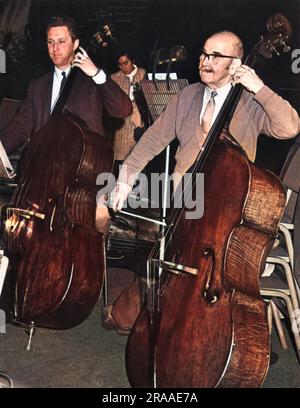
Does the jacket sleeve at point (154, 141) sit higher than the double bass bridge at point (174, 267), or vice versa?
the jacket sleeve at point (154, 141)

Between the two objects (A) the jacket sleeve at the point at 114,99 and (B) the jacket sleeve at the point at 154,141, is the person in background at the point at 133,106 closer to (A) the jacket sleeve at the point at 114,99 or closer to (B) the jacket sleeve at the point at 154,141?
(A) the jacket sleeve at the point at 114,99

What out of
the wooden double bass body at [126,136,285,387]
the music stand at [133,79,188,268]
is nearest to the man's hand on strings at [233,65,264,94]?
the wooden double bass body at [126,136,285,387]

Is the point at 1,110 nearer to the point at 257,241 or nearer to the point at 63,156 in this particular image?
the point at 63,156

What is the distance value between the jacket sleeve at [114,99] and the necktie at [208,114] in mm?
597

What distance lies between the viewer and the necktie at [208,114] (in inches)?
104

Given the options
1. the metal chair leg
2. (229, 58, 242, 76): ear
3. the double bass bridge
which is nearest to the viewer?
the double bass bridge

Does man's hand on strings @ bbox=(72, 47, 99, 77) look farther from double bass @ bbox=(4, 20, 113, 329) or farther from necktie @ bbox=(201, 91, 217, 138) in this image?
necktie @ bbox=(201, 91, 217, 138)

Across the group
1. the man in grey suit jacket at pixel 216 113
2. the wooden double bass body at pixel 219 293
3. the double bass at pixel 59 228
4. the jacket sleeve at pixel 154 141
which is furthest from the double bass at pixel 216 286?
the double bass at pixel 59 228

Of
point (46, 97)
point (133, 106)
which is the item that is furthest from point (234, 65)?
point (133, 106)

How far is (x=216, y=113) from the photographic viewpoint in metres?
2.65

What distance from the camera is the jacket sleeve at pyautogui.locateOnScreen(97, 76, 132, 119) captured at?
310 centimetres

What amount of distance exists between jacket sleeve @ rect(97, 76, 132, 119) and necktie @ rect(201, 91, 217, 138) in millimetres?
597

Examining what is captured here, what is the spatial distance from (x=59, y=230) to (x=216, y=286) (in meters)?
0.89

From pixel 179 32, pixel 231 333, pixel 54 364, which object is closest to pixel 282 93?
pixel 179 32
